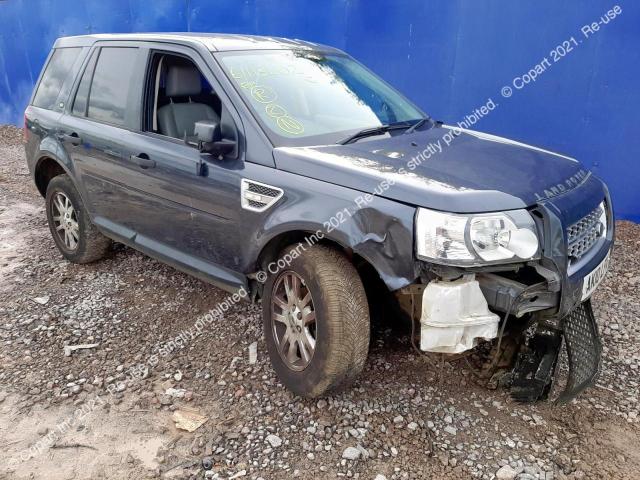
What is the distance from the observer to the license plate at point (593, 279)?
2.56m

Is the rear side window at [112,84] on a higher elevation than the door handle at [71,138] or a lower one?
higher

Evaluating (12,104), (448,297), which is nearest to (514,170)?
(448,297)

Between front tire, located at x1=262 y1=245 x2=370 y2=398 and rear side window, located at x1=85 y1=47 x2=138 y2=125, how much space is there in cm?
180

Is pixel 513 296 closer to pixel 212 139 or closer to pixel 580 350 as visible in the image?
pixel 580 350

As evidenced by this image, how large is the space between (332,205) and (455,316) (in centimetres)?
76

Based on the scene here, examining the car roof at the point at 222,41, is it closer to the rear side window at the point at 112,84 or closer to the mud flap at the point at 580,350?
the rear side window at the point at 112,84

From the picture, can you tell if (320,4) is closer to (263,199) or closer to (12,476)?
(263,199)

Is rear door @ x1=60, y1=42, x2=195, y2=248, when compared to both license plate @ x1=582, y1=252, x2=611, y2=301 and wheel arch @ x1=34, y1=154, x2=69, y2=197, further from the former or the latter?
license plate @ x1=582, y1=252, x2=611, y2=301

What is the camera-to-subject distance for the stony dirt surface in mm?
2508

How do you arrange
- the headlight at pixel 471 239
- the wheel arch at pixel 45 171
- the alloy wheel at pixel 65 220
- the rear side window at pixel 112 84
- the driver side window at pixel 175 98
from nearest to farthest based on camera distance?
the headlight at pixel 471 239
the driver side window at pixel 175 98
the rear side window at pixel 112 84
the alloy wheel at pixel 65 220
the wheel arch at pixel 45 171

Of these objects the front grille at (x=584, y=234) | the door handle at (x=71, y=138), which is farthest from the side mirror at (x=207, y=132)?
the front grille at (x=584, y=234)

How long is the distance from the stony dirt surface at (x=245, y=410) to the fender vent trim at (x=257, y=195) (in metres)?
1.02

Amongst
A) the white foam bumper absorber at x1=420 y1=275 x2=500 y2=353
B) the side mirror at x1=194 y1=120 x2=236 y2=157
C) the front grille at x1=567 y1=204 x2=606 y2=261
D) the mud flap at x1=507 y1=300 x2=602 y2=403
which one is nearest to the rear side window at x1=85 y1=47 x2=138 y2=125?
the side mirror at x1=194 y1=120 x2=236 y2=157

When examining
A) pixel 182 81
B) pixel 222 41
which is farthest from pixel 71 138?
pixel 222 41
